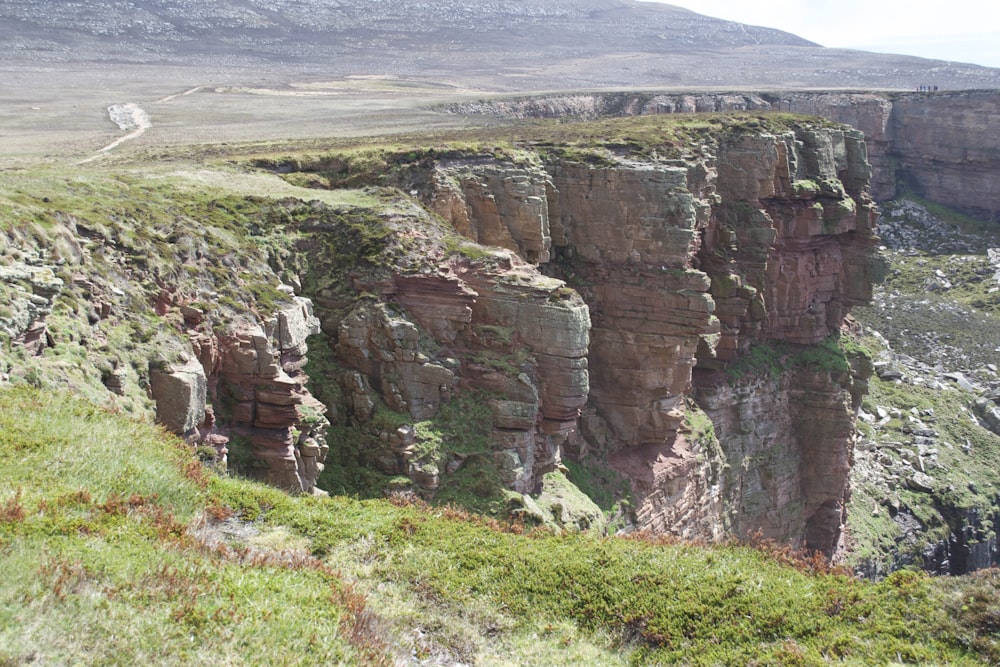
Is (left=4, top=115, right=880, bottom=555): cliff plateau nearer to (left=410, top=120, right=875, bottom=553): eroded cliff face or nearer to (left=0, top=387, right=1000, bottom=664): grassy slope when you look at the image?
(left=410, top=120, right=875, bottom=553): eroded cliff face

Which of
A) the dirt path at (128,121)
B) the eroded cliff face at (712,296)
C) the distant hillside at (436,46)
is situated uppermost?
the distant hillside at (436,46)

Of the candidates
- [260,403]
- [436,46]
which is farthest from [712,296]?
[436,46]

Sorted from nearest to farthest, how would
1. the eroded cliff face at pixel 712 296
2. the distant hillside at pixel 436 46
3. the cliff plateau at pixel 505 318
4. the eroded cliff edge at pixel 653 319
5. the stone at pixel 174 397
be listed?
the stone at pixel 174 397 → the cliff plateau at pixel 505 318 → the eroded cliff edge at pixel 653 319 → the eroded cliff face at pixel 712 296 → the distant hillside at pixel 436 46

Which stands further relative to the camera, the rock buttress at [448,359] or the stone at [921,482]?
the stone at [921,482]

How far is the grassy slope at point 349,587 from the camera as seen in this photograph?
33.3 feet

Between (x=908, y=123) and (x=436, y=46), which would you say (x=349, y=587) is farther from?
(x=436, y=46)

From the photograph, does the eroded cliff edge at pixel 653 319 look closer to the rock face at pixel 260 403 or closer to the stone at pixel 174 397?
the rock face at pixel 260 403

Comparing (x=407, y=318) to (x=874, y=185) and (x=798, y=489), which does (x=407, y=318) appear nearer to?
(x=798, y=489)

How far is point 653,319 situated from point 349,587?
22.3 metres

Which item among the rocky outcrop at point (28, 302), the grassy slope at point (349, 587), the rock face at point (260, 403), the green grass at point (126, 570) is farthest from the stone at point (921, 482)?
the rocky outcrop at point (28, 302)

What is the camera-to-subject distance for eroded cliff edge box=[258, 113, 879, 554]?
24.8 m

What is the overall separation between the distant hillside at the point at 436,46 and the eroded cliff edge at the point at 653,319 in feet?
287

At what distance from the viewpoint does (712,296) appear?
126ft

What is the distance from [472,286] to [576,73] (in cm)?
13443
